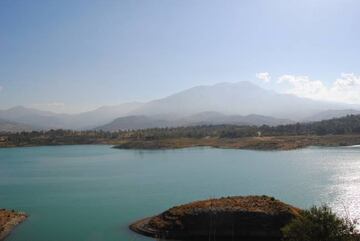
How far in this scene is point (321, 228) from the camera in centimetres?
2356

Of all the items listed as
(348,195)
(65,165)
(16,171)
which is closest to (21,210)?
(348,195)

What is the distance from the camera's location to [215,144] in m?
133

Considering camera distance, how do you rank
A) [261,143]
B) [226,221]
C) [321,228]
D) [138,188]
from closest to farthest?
[321,228], [226,221], [138,188], [261,143]

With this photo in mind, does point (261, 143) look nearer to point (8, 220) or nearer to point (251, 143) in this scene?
point (251, 143)

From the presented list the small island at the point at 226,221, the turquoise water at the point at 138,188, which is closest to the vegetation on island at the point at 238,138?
the turquoise water at the point at 138,188

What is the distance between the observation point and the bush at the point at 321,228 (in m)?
23.2

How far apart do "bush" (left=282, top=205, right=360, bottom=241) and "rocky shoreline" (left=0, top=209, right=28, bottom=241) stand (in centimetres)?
2194

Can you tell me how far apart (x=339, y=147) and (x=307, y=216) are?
9183 cm

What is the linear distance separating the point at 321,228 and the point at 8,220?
1045 inches

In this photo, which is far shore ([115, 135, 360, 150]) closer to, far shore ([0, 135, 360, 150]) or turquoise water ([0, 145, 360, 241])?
far shore ([0, 135, 360, 150])

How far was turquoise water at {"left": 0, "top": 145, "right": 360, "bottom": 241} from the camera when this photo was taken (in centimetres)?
3719

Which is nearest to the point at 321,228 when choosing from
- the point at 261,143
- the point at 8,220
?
the point at 8,220

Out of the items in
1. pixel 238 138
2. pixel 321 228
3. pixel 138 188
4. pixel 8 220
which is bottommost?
pixel 8 220

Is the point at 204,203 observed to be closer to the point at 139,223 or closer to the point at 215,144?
the point at 139,223
